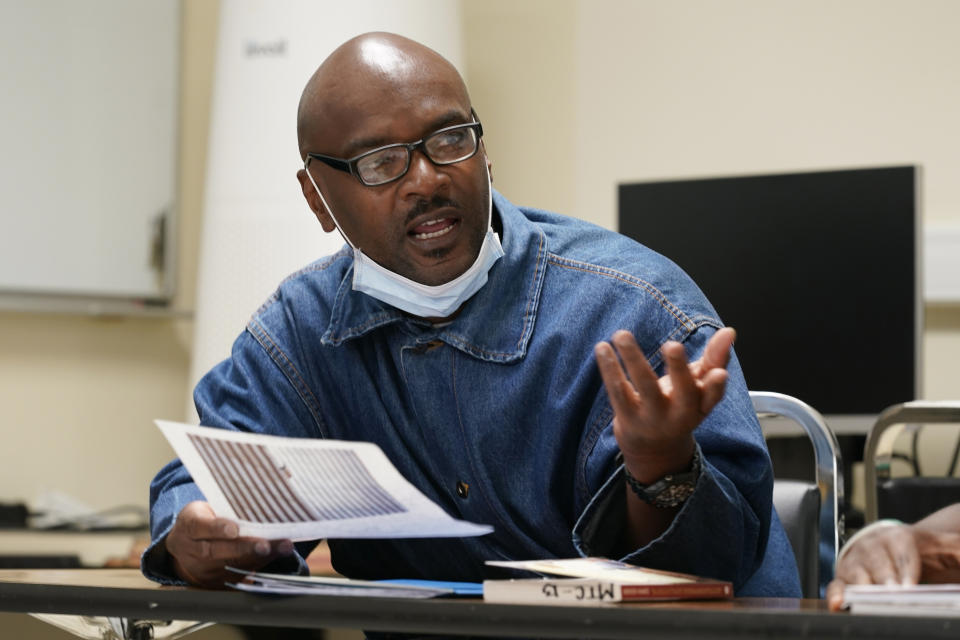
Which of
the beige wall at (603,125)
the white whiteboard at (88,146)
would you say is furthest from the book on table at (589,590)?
the white whiteboard at (88,146)

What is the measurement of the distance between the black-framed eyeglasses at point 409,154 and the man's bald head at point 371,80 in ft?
0.15

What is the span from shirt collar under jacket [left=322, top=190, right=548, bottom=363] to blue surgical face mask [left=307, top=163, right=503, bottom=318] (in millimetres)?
11

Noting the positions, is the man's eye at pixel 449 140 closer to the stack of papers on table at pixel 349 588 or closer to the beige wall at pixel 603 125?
the stack of papers on table at pixel 349 588

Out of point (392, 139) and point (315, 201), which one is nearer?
point (392, 139)

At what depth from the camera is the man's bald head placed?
139 centimetres

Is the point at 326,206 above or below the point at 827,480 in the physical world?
above

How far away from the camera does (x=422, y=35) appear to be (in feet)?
10.1

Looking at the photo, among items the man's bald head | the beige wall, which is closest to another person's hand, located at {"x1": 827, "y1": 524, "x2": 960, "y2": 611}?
the man's bald head

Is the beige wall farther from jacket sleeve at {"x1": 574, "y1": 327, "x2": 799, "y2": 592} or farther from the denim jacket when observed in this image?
jacket sleeve at {"x1": 574, "y1": 327, "x2": 799, "y2": 592}

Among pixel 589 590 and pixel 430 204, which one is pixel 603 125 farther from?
pixel 589 590

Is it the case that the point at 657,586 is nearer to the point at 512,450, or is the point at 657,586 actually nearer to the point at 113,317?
the point at 512,450

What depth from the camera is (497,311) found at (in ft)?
4.53

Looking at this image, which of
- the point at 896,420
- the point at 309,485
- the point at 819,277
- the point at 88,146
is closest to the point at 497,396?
the point at 309,485

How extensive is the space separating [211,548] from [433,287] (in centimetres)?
45
